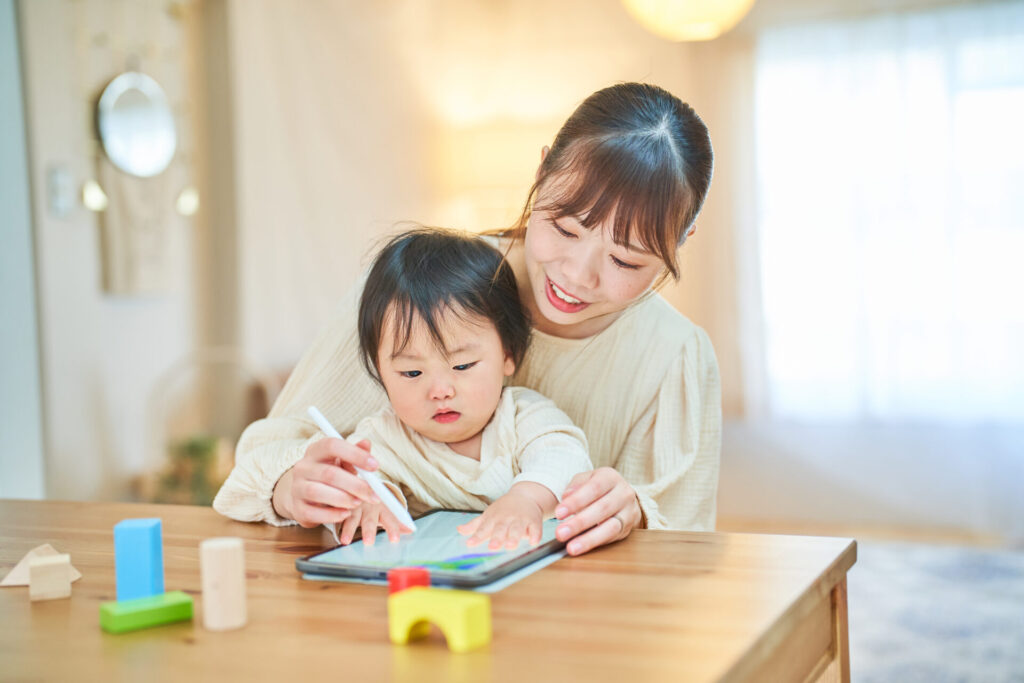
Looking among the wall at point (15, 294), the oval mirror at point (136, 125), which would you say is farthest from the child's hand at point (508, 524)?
the oval mirror at point (136, 125)

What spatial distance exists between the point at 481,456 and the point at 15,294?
233 centimetres

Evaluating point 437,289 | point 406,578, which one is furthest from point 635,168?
point 406,578

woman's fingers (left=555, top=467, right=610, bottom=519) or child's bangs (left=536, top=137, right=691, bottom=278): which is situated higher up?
child's bangs (left=536, top=137, right=691, bottom=278)

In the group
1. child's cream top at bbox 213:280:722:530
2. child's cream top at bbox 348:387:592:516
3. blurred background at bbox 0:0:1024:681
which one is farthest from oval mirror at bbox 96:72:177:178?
child's cream top at bbox 348:387:592:516

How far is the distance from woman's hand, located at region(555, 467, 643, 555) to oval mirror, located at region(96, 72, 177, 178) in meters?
2.72

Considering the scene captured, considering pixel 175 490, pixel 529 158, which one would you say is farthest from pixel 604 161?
pixel 529 158

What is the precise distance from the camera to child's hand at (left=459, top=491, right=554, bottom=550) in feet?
2.96

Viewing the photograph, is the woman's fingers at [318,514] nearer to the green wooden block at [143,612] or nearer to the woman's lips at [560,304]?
the green wooden block at [143,612]

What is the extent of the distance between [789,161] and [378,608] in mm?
4090

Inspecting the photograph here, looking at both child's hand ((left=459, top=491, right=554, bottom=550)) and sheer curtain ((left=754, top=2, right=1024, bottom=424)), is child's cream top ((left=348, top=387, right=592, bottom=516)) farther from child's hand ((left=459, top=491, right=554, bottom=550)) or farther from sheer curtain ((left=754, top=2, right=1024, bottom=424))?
sheer curtain ((left=754, top=2, right=1024, bottom=424))

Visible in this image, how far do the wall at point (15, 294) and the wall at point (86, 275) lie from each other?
0.03 meters

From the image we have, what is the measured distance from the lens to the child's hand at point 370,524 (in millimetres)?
948

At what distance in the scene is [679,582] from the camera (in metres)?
0.80

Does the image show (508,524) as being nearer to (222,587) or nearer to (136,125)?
(222,587)
